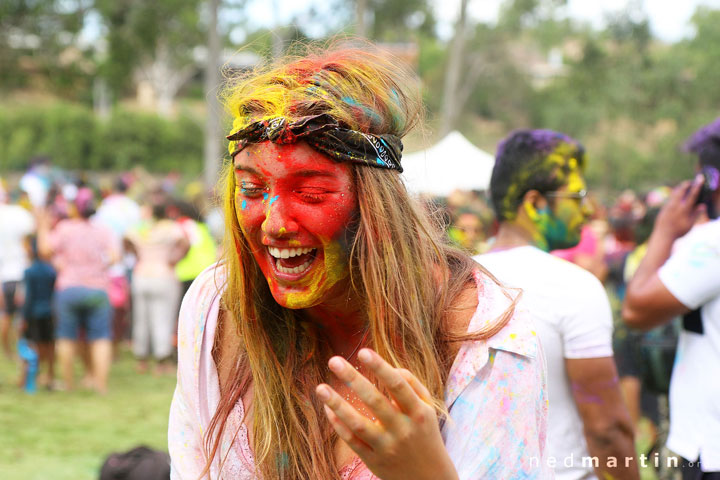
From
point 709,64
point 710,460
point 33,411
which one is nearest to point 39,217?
point 33,411

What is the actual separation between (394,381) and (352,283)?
0.50 meters

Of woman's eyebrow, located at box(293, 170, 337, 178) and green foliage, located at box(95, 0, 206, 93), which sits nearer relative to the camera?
woman's eyebrow, located at box(293, 170, 337, 178)

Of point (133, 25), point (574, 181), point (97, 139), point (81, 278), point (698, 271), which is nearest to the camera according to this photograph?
point (698, 271)

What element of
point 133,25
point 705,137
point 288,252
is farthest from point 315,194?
point 133,25

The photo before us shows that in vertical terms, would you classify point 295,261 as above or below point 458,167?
below

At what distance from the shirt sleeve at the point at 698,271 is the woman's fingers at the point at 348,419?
74.5 inches

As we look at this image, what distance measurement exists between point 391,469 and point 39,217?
7.34m

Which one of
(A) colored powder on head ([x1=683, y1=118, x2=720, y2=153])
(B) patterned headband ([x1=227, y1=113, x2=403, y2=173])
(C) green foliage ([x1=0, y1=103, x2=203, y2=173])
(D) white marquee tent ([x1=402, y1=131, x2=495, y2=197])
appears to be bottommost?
(B) patterned headband ([x1=227, y1=113, x2=403, y2=173])

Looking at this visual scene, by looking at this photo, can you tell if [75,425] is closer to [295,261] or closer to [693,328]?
[693,328]

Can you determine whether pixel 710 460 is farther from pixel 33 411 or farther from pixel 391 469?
pixel 33 411

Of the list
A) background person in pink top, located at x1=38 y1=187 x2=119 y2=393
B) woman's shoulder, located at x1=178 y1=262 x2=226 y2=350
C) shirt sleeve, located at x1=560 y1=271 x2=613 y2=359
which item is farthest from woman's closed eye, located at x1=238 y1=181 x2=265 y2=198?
background person in pink top, located at x1=38 y1=187 x2=119 y2=393

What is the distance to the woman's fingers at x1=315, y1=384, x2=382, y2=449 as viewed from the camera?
1248 mm

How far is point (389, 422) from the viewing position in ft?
4.22

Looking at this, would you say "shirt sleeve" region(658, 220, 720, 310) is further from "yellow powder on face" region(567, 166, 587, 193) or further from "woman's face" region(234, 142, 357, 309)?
"woman's face" region(234, 142, 357, 309)
